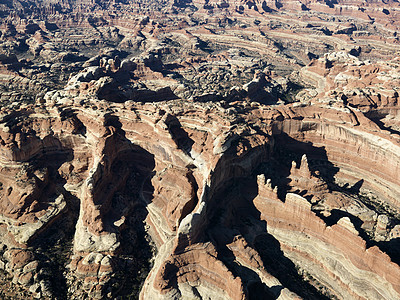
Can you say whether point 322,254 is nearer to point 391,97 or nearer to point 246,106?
point 246,106

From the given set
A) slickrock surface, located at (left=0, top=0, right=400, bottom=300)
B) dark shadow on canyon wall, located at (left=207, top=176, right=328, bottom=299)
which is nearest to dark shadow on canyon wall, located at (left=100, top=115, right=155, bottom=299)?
slickrock surface, located at (left=0, top=0, right=400, bottom=300)

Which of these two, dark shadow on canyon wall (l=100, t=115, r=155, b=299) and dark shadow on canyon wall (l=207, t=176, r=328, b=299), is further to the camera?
dark shadow on canyon wall (l=100, t=115, r=155, b=299)

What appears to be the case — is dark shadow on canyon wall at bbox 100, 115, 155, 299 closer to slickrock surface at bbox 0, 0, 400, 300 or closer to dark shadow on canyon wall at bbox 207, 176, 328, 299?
slickrock surface at bbox 0, 0, 400, 300

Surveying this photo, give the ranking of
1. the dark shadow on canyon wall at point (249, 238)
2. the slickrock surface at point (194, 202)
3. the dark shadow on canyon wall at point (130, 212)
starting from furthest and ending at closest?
1. the dark shadow on canyon wall at point (130, 212)
2. the dark shadow on canyon wall at point (249, 238)
3. the slickrock surface at point (194, 202)

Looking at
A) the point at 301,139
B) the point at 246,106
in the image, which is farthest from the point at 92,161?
the point at 301,139

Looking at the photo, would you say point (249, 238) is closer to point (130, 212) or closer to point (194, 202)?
point (194, 202)

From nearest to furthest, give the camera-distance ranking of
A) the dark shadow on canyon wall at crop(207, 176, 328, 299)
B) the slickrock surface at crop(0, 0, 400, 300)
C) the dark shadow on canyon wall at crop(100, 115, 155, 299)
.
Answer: the slickrock surface at crop(0, 0, 400, 300)
the dark shadow on canyon wall at crop(207, 176, 328, 299)
the dark shadow on canyon wall at crop(100, 115, 155, 299)

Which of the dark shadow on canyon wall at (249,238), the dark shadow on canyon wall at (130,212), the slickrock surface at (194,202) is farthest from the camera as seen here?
the dark shadow on canyon wall at (130,212)

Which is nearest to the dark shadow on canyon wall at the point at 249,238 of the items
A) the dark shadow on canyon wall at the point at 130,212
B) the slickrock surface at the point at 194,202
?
the slickrock surface at the point at 194,202

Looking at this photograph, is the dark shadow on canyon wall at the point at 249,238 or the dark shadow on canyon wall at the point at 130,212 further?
the dark shadow on canyon wall at the point at 130,212

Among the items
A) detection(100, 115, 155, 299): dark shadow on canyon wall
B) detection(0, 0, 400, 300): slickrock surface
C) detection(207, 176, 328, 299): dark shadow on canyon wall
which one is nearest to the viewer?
detection(0, 0, 400, 300): slickrock surface

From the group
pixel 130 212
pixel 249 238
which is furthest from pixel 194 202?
pixel 130 212

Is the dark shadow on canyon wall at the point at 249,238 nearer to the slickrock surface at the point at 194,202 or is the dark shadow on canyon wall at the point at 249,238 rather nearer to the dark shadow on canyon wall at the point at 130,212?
the slickrock surface at the point at 194,202
